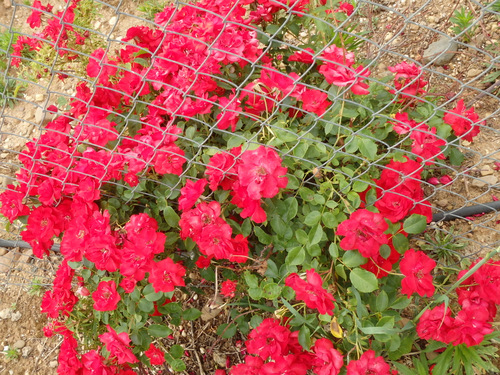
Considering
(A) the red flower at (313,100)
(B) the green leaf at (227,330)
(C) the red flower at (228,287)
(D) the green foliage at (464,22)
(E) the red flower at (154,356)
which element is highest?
(D) the green foliage at (464,22)

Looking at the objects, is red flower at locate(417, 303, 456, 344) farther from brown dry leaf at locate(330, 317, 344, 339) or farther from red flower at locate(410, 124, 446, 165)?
red flower at locate(410, 124, 446, 165)

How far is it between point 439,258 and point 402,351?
0.56 m

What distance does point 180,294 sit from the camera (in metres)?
2.07

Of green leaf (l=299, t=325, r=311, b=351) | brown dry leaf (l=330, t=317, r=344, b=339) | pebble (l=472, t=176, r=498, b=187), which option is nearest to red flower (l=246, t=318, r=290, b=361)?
green leaf (l=299, t=325, r=311, b=351)

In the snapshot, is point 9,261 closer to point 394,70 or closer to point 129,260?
point 129,260

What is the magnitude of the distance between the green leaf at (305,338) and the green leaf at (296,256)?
21 cm

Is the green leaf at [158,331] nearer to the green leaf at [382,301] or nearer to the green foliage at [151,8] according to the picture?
the green leaf at [382,301]

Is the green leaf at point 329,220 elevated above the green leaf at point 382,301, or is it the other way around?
the green leaf at point 329,220

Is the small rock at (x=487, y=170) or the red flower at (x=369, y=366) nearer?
the red flower at (x=369, y=366)

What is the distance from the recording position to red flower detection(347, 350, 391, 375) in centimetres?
119

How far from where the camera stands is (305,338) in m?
1.35

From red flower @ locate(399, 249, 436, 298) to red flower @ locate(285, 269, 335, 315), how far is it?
0.76ft

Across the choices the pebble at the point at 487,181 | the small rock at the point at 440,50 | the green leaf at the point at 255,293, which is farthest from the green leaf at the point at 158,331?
the small rock at the point at 440,50

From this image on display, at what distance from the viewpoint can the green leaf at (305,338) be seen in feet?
4.41
